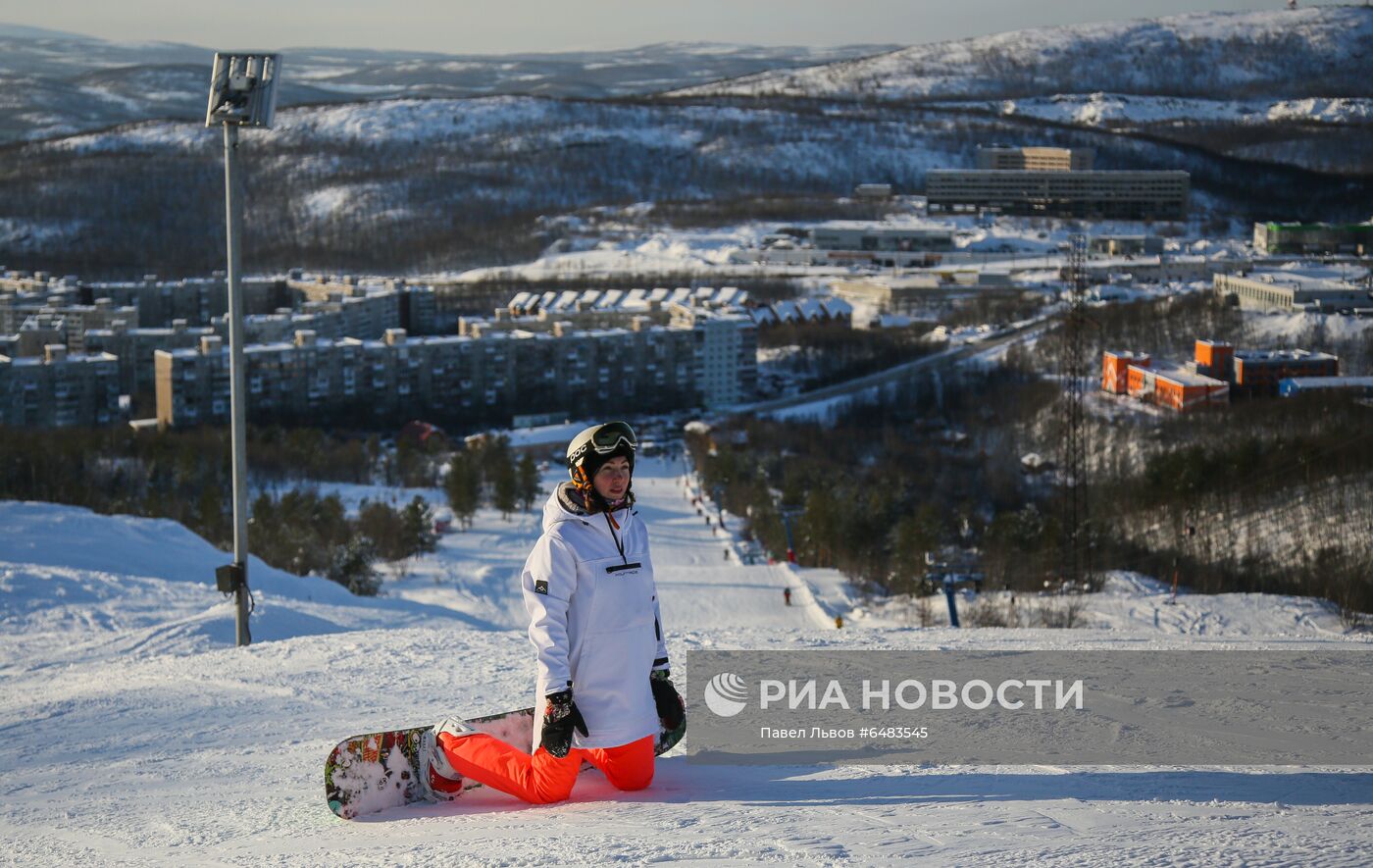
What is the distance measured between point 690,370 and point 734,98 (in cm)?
5866

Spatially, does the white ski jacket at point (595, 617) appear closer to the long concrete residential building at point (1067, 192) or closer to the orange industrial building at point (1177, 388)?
the orange industrial building at point (1177, 388)

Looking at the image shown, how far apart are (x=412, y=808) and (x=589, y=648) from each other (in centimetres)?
52

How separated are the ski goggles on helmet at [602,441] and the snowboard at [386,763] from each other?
577 mm

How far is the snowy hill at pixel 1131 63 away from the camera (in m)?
100

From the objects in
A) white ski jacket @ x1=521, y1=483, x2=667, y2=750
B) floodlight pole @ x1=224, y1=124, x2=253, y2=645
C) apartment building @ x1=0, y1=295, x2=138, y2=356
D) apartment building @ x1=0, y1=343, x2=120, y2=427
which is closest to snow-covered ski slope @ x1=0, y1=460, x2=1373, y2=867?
white ski jacket @ x1=521, y1=483, x2=667, y2=750

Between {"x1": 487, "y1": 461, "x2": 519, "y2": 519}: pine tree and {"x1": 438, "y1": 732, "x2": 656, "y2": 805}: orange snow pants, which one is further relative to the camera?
{"x1": 487, "y1": 461, "x2": 519, "y2": 519}: pine tree

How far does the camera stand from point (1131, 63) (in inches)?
4210

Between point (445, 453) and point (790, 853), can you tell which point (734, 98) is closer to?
point (445, 453)

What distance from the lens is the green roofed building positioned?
48.7m

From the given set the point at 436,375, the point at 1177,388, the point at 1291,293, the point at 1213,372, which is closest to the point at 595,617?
the point at 1177,388

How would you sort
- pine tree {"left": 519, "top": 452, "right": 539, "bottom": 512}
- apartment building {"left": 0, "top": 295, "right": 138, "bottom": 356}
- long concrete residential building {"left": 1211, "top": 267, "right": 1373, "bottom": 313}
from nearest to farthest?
1. pine tree {"left": 519, "top": 452, "right": 539, "bottom": 512}
2. long concrete residential building {"left": 1211, "top": 267, "right": 1373, "bottom": 313}
3. apartment building {"left": 0, "top": 295, "right": 138, "bottom": 356}

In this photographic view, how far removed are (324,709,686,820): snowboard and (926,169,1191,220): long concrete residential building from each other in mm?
58632

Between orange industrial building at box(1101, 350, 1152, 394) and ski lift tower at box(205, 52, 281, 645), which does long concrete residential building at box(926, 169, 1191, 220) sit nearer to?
orange industrial building at box(1101, 350, 1152, 394)

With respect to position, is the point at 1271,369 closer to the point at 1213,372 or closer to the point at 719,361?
the point at 1213,372
